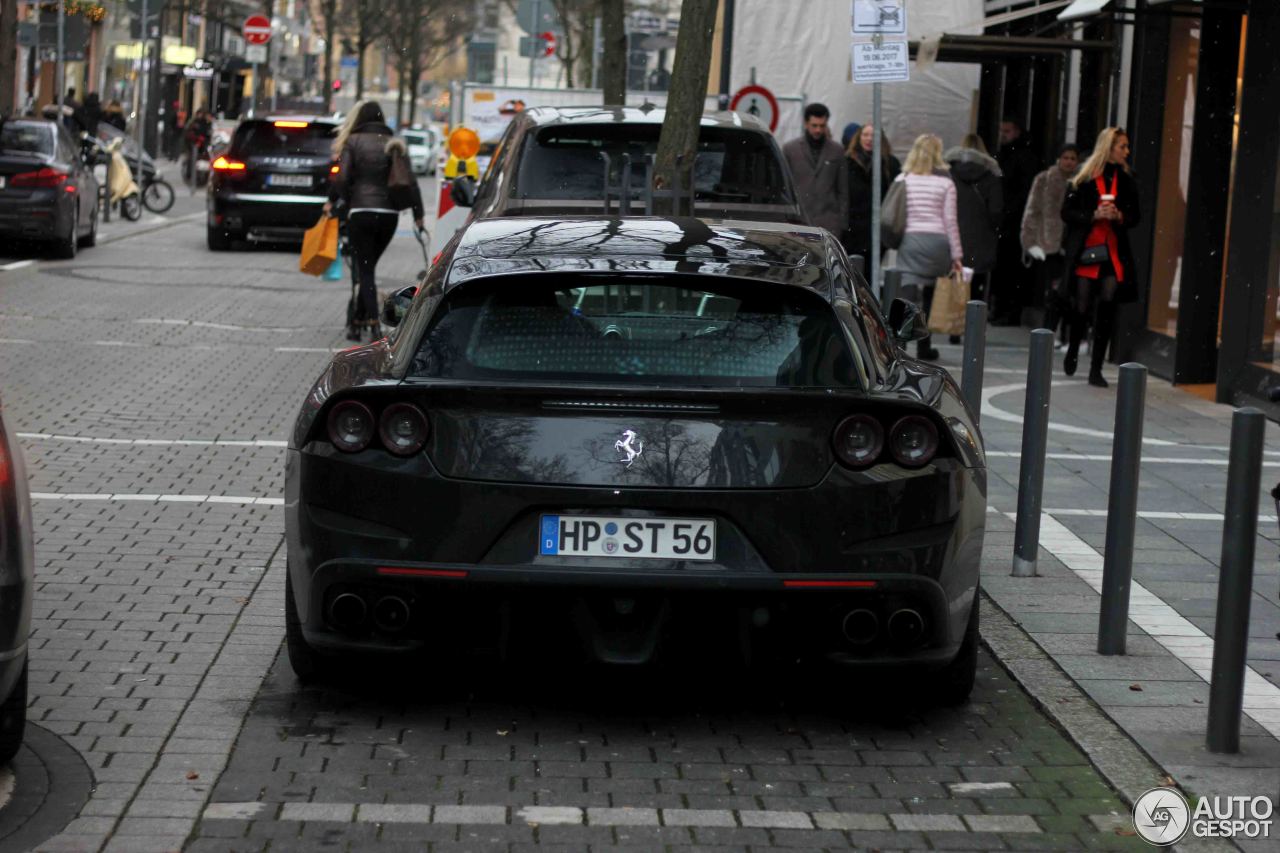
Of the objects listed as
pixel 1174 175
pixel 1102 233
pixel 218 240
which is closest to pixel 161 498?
pixel 1102 233

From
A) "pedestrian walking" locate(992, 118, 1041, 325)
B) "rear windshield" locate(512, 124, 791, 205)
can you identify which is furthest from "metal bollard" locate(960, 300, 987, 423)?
"pedestrian walking" locate(992, 118, 1041, 325)

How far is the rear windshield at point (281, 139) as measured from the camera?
1046 inches

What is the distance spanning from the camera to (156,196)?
35.1m

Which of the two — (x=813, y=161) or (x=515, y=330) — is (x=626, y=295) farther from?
(x=813, y=161)

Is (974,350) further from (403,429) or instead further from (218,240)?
(218,240)

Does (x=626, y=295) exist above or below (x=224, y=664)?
above

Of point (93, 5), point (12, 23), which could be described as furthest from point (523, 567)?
point (93, 5)

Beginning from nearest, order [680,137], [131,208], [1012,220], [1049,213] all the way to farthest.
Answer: [680,137] → [1049,213] → [1012,220] → [131,208]

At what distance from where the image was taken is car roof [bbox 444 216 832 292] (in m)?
5.93

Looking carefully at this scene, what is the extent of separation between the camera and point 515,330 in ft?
19.1

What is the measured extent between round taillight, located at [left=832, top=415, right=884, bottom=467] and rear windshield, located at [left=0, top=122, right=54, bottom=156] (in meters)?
19.3

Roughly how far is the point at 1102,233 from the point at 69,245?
13.2m

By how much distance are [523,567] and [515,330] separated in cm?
71

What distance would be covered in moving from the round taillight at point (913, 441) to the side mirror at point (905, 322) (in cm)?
147
